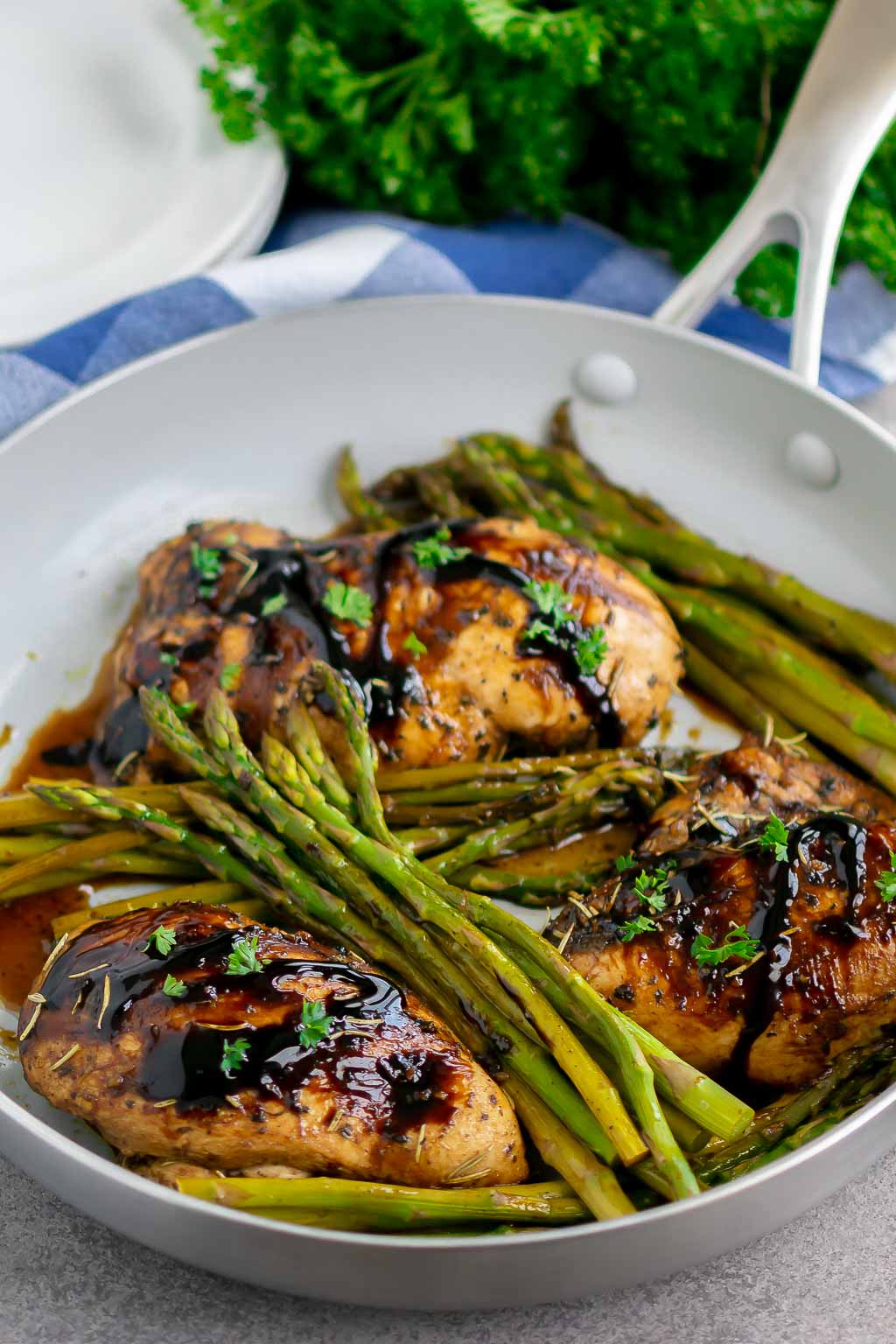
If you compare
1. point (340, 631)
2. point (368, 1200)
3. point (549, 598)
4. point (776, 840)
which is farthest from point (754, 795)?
point (368, 1200)

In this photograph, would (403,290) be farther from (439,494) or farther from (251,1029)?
(251,1029)

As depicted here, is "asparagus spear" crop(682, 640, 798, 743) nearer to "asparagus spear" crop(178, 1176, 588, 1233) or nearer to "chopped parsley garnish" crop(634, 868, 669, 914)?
"chopped parsley garnish" crop(634, 868, 669, 914)

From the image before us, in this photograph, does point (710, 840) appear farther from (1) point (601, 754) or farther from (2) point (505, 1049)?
(2) point (505, 1049)

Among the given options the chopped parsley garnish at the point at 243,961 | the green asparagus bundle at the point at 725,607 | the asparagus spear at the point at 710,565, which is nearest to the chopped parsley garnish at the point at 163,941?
the chopped parsley garnish at the point at 243,961

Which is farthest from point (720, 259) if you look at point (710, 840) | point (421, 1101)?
point (421, 1101)

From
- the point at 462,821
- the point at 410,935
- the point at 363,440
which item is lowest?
the point at 462,821

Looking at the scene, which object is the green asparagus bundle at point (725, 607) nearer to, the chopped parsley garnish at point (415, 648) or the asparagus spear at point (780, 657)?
the asparagus spear at point (780, 657)
